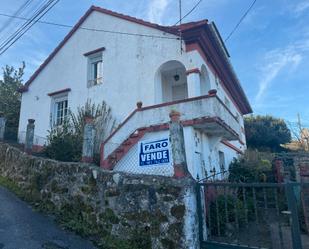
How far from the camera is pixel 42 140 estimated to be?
49.1 ft

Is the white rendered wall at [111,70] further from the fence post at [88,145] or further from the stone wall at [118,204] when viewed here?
the stone wall at [118,204]

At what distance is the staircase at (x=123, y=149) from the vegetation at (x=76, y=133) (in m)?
1.44

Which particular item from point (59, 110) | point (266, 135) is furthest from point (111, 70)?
point (266, 135)

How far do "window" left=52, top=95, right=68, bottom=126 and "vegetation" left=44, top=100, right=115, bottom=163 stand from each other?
79cm

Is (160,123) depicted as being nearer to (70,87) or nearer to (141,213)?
(141,213)

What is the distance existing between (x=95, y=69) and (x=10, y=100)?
10414mm

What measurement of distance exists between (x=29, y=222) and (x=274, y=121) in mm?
27823

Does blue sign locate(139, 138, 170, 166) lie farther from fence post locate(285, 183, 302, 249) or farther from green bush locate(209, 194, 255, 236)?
fence post locate(285, 183, 302, 249)

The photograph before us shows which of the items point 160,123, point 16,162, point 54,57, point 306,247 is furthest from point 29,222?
point 54,57

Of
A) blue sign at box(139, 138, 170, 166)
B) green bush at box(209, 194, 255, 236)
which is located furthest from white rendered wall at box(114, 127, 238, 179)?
green bush at box(209, 194, 255, 236)

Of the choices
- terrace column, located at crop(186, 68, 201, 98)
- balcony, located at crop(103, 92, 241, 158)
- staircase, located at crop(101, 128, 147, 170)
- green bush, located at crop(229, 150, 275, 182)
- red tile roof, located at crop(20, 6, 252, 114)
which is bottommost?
green bush, located at crop(229, 150, 275, 182)

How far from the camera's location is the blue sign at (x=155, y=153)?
22.3 ft

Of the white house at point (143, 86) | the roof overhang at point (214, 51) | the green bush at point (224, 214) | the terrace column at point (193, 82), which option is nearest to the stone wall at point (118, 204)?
the white house at point (143, 86)

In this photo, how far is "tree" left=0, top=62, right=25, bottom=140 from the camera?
19.0 metres
